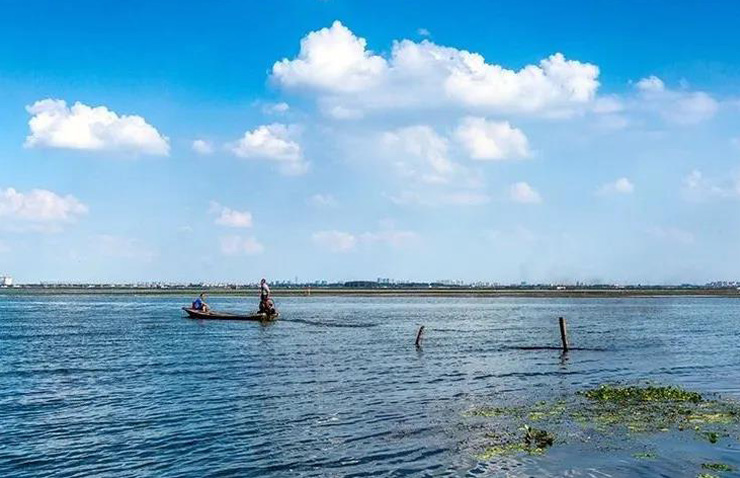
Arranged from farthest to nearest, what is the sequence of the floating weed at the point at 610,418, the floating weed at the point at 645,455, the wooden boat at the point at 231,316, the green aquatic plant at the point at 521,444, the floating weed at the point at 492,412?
1. the wooden boat at the point at 231,316
2. the floating weed at the point at 492,412
3. the floating weed at the point at 610,418
4. the green aquatic plant at the point at 521,444
5. the floating weed at the point at 645,455

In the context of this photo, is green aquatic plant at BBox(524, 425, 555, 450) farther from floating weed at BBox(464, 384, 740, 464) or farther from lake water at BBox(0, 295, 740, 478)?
lake water at BBox(0, 295, 740, 478)

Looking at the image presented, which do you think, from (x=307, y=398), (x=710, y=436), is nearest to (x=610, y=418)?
(x=710, y=436)

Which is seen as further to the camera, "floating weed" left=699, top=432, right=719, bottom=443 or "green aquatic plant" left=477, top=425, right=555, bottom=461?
"floating weed" left=699, top=432, right=719, bottom=443

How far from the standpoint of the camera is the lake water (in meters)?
19.4

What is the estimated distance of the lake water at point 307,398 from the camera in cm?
1938

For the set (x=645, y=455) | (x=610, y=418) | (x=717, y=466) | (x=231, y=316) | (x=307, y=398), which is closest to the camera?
(x=717, y=466)

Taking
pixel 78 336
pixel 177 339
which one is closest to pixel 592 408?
pixel 177 339

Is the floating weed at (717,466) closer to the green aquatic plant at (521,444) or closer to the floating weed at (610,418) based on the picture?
the floating weed at (610,418)

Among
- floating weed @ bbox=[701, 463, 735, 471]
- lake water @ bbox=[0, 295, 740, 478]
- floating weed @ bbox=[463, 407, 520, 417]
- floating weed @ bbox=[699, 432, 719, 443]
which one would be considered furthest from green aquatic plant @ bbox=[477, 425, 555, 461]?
floating weed @ bbox=[699, 432, 719, 443]

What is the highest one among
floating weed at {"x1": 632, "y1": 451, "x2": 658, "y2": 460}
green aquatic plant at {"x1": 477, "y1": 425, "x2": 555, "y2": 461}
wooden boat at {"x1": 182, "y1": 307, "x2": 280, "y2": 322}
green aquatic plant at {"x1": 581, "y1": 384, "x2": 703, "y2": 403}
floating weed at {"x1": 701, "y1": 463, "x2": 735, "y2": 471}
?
wooden boat at {"x1": 182, "y1": 307, "x2": 280, "y2": 322}

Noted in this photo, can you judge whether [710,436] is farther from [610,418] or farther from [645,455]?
[610,418]

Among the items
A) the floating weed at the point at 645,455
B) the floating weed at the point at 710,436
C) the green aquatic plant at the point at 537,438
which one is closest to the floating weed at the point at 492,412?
the green aquatic plant at the point at 537,438

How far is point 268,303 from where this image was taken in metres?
79.9

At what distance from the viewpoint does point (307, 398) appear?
A: 1160 inches
